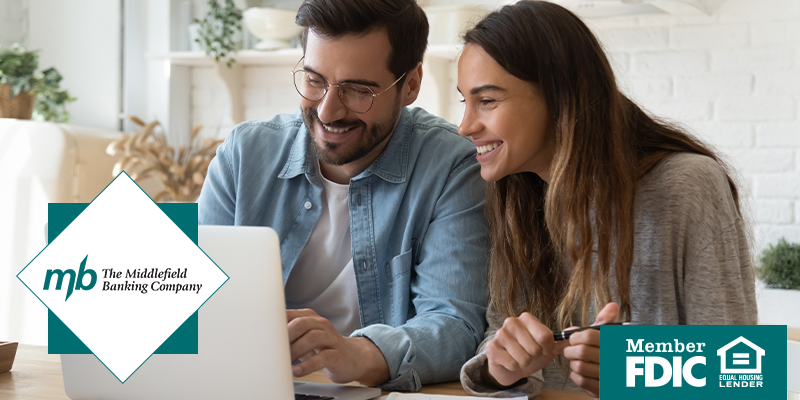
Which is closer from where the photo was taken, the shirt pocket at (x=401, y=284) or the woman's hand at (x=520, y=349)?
the woman's hand at (x=520, y=349)

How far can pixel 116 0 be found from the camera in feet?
9.21

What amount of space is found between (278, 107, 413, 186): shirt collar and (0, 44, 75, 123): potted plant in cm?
130

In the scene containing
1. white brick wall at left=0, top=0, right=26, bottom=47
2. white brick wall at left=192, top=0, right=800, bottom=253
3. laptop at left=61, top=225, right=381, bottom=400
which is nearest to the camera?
laptop at left=61, top=225, right=381, bottom=400

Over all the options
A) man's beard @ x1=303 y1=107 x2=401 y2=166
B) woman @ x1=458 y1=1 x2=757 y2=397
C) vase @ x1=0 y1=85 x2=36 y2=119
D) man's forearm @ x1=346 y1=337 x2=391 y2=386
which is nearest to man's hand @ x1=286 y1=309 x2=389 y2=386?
man's forearm @ x1=346 y1=337 x2=391 y2=386

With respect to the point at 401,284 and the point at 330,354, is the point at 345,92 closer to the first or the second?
the point at 401,284

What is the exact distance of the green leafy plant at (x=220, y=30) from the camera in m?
2.50

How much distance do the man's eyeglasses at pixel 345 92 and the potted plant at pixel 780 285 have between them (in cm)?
132

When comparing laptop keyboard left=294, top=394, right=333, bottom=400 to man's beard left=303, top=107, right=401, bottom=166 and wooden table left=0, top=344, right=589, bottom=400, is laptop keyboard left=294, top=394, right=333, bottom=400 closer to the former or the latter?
wooden table left=0, top=344, right=589, bottom=400

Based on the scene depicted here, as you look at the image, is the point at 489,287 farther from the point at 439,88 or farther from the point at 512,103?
the point at 439,88

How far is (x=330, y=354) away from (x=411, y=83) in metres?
0.68

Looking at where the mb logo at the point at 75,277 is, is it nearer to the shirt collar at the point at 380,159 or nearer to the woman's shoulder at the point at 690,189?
the shirt collar at the point at 380,159

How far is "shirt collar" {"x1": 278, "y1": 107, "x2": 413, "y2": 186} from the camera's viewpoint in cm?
135

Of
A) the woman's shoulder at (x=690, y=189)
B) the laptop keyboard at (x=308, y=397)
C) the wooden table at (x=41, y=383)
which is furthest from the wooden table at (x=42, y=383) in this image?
the woman's shoulder at (x=690, y=189)

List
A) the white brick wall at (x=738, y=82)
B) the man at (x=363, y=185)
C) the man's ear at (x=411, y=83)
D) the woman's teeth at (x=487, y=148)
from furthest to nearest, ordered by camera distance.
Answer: the white brick wall at (x=738, y=82) < the man's ear at (x=411, y=83) < the man at (x=363, y=185) < the woman's teeth at (x=487, y=148)
